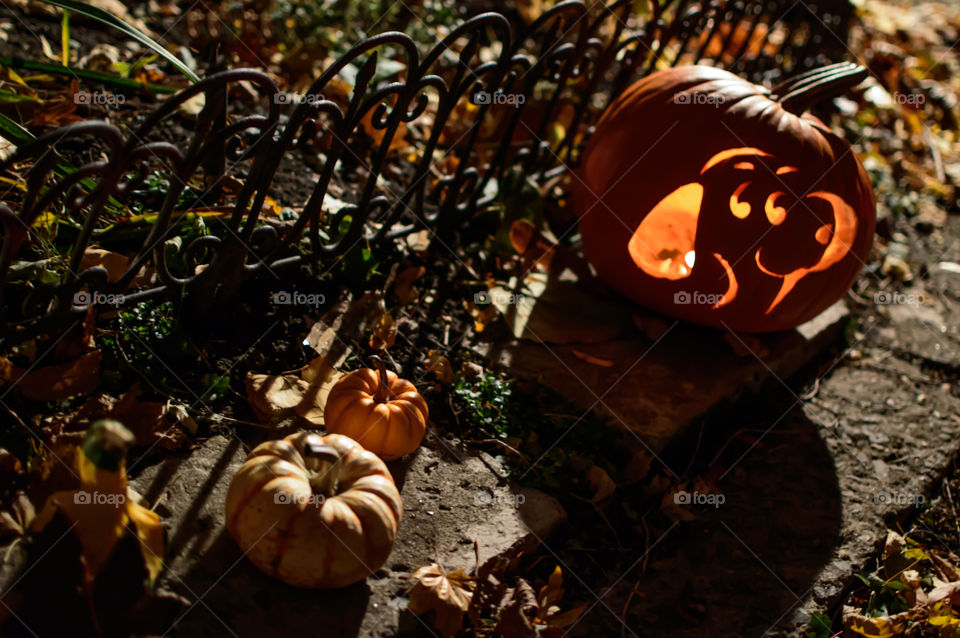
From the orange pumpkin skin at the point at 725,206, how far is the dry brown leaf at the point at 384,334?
30.9 inches

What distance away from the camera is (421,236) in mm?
2729

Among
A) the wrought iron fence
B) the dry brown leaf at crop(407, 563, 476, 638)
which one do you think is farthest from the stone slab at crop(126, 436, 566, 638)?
the wrought iron fence

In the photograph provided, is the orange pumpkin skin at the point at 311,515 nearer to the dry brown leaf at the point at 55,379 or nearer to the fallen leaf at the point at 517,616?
the fallen leaf at the point at 517,616

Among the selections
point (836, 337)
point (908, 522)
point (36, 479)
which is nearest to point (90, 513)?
point (36, 479)

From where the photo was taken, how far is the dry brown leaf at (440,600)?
5.32 feet

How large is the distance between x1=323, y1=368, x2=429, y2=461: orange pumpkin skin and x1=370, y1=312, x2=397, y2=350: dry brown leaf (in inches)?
10.8

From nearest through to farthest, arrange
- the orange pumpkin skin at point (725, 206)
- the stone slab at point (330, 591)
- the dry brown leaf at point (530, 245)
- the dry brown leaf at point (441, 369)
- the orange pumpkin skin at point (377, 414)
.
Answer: the stone slab at point (330, 591) < the orange pumpkin skin at point (377, 414) < the dry brown leaf at point (441, 369) < the orange pumpkin skin at point (725, 206) < the dry brown leaf at point (530, 245)

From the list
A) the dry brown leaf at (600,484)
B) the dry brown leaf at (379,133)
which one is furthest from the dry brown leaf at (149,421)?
the dry brown leaf at (379,133)

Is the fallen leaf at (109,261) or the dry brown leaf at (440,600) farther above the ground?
the fallen leaf at (109,261)

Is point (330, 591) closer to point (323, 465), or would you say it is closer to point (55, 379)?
point (323, 465)

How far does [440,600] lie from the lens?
64.0 inches

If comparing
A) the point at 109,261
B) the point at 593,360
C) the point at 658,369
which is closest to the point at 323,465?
the point at 109,261

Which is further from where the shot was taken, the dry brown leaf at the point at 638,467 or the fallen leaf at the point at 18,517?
the dry brown leaf at the point at 638,467

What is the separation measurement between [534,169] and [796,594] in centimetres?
194
